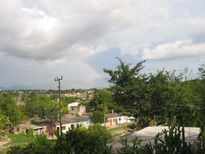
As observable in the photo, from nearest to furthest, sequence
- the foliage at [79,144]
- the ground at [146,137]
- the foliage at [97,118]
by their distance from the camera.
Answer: the foliage at [79,144] < the ground at [146,137] < the foliage at [97,118]

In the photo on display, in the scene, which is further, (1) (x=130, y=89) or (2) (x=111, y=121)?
(2) (x=111, y=121)

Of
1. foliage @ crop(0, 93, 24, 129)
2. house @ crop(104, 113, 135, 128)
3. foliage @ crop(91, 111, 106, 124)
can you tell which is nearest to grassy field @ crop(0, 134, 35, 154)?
foliage @ crop(0, 93, 24, 129)

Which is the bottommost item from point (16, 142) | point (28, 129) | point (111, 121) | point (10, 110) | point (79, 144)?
point (111, 121)

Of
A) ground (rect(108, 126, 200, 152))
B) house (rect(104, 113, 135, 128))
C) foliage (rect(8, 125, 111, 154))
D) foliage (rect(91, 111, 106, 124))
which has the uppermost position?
foliage (rect(8, 125, 111, 154))

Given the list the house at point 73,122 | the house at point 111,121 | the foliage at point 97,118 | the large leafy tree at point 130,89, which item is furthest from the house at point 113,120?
the large leafy tree at point 130,89

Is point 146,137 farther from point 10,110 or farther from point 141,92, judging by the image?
point 10,110

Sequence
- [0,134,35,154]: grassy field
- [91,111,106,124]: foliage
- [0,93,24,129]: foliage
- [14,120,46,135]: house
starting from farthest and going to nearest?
[91,111,106,124]: foliage → [14,120,46,135]: house → [0,93,24,129]: foliage → [0,134,35,154]: grassy field

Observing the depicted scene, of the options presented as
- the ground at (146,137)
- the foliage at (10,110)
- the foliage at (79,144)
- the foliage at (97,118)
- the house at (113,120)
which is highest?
the foliage at (79,144)

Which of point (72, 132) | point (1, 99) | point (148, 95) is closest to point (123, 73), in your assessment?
point (148, 95)

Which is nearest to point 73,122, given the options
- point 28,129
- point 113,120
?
point 28,129

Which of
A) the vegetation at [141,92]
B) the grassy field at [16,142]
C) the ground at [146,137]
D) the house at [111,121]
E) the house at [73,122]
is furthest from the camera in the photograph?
the house at [111,121]

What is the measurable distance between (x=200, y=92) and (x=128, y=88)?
16.0 m

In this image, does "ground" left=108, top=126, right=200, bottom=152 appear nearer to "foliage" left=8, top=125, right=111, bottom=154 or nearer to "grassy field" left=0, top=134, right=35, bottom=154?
"foliage" left=8, top=125, right=111, bottom=154

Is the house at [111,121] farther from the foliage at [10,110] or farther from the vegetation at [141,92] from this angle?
the vegetation at [141,92]
